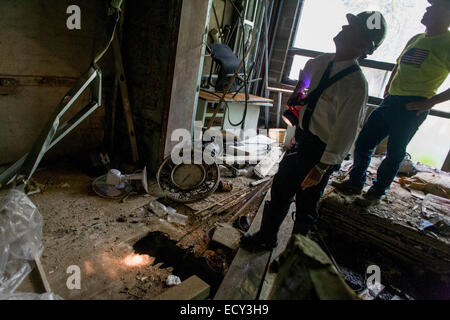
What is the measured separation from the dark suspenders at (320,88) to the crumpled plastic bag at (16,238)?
2.36 meters

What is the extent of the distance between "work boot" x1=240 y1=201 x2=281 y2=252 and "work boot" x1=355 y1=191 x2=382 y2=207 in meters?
1.38

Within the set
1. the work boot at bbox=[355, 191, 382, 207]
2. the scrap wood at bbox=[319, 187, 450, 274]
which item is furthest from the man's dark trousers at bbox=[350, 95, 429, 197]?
the scrap wood at bbox=[319, 187, 450, 274]

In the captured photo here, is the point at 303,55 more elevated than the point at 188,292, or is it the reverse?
the point at 303,55

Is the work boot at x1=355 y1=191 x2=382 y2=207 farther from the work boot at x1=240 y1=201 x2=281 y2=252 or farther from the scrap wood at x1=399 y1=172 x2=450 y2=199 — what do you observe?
the work boot at x1=240 y1=201 x2=281 y2=252

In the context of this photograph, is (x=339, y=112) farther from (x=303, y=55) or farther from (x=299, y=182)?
(x=303, y=55)

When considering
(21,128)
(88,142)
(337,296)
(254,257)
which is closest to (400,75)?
(254,257)

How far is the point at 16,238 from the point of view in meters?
2.01

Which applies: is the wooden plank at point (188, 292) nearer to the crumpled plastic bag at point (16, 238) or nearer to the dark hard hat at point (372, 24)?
the crumpled plastic bag at point (16, 238)

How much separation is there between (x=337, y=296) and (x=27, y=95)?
13.0 ft

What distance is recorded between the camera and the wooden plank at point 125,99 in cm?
357

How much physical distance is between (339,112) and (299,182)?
656mm

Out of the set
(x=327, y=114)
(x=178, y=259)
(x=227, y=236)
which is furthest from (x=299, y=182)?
(x=178, y=259)

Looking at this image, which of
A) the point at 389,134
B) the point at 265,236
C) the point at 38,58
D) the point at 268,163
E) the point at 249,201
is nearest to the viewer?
the point at 265,236

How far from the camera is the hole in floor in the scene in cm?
234
